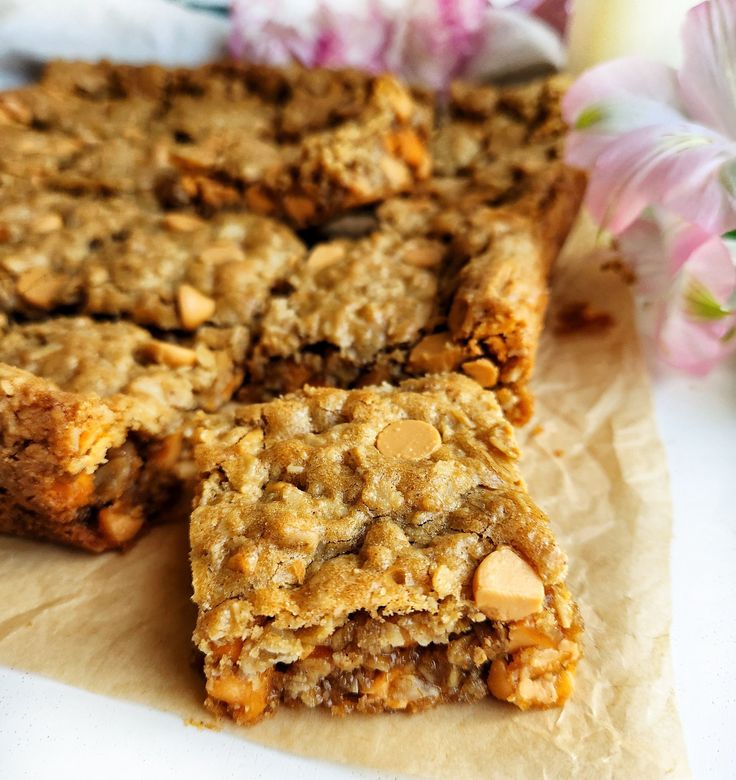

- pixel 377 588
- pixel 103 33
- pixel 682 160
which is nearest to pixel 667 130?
pixel 682 160

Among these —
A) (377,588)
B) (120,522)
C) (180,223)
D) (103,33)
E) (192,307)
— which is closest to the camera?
(377,588)

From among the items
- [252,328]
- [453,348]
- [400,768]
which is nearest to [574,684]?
[400,768]

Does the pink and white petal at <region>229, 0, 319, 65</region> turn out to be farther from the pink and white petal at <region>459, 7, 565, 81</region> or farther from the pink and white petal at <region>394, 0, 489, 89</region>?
the pink and white petal at <region>459, 7, 565, 81</region>

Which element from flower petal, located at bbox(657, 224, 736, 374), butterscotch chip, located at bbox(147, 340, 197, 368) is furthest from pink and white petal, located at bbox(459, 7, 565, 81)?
butterscotch chip, located at bbox(147, 340, 197, 368)

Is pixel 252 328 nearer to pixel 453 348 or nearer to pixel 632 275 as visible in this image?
pixel 453 348

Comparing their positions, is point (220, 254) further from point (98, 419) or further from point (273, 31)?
point (273, 31)

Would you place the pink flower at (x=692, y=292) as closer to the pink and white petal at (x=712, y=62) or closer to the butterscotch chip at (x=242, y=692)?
the pink and white petal at (x=712, y=62)
